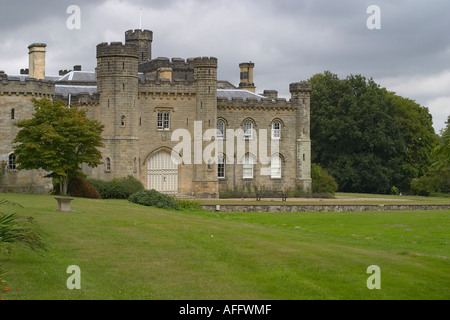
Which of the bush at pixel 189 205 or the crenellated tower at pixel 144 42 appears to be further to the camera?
the crenellated tower at pixel 144 42

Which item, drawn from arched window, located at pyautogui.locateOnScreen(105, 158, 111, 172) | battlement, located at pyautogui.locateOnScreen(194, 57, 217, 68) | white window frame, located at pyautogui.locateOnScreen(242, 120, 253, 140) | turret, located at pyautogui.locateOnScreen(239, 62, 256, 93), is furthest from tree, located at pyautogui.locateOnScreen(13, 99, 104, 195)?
turret, located at pyautogui.locateOnScreen(239, 62, 256, 93)

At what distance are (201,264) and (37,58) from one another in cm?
3822

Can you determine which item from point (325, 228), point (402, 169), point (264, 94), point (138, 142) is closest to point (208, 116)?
point (138, 142)

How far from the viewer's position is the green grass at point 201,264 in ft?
48.5

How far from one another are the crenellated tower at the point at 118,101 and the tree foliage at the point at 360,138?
2433cm

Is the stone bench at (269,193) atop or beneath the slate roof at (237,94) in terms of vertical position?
beneath

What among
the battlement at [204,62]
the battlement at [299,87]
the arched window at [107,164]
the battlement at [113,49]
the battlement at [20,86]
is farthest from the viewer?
the battlement at [299,87]

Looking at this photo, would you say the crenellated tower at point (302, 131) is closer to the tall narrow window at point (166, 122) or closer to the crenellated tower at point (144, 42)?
the tall narrow window at point (166, 122)

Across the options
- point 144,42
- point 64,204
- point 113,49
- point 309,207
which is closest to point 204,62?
point 113,49

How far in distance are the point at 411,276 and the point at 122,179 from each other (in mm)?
32764

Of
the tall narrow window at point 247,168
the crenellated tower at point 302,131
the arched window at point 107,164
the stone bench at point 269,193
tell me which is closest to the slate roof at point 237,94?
the crenellated tower at point 302,131

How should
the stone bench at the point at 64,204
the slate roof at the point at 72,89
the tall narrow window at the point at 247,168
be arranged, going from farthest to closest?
1. the tall narrow window at the point at 247,168
2. the slate roof at the point at 72,89
3. the stone bench at the point at 64,204

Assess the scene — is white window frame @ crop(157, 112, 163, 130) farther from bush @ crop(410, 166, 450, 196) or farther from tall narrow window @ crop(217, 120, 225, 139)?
bush @ crop(410, 166, 450, 196)
